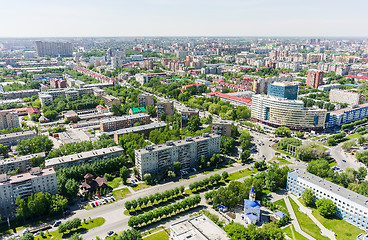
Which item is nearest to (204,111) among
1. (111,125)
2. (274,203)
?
(111,125)

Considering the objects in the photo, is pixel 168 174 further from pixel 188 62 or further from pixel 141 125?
pixel 188 62

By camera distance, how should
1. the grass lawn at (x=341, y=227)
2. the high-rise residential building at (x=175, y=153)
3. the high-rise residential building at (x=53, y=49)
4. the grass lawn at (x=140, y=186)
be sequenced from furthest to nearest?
the high-rise residential building at (x=53, y=49) → the high-rise residential building at (x=175, y=153) → the grass lawn at (x=140, y=186) → the grass lawn at (x=341, y=227)

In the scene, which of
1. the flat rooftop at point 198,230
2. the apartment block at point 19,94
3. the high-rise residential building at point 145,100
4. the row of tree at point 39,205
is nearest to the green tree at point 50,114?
the high-rise residential building at point 145,100

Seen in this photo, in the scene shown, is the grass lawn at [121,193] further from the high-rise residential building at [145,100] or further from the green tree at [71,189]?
the high-rise residential building at [145,100]

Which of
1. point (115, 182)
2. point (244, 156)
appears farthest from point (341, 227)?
point (115, 182)

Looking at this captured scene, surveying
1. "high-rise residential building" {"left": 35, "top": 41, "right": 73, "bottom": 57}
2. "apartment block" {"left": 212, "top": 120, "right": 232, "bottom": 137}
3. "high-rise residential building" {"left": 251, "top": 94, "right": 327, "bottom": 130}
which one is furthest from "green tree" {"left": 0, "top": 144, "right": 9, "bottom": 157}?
"high-rise residential building" {"left": 35, "top": 41, "right": 73, "bottom": 57}

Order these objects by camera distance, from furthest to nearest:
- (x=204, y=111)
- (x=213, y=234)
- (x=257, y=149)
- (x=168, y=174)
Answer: (x=204, y=111) → (x=257, y=149) → (x=168, y=174) → (x=213, y=234)

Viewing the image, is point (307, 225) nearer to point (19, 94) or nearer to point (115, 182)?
point (115, 182)
